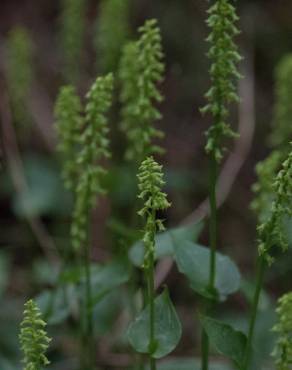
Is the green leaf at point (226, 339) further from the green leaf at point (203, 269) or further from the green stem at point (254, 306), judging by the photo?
the green leaf at point (203, 269)

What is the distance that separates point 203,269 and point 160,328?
0.43 metres

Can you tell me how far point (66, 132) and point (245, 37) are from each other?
150 inches

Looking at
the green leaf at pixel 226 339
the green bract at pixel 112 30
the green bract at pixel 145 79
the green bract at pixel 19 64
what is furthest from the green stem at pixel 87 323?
the green bract at pixel 19 64

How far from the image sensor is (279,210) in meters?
2.05

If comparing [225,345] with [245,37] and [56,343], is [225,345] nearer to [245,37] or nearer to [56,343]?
[56,343]

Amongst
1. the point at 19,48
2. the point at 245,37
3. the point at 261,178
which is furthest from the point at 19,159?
the point at 261,178

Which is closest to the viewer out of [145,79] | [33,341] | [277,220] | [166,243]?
[33,341]

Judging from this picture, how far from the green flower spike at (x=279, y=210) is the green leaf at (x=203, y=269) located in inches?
18.8

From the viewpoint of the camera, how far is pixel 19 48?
4227 millimetres

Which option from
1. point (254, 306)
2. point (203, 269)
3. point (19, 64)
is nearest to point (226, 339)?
point (254, 306)

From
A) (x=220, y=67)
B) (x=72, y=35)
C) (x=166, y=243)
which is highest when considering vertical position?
(x=72, y=35)

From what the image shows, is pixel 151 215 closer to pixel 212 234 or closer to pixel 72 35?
pixel 212 234

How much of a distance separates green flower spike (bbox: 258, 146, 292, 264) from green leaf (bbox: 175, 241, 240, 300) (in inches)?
18.8

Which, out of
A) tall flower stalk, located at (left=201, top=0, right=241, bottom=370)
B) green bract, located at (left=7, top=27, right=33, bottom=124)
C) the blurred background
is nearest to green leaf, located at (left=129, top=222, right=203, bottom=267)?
the blurred background
